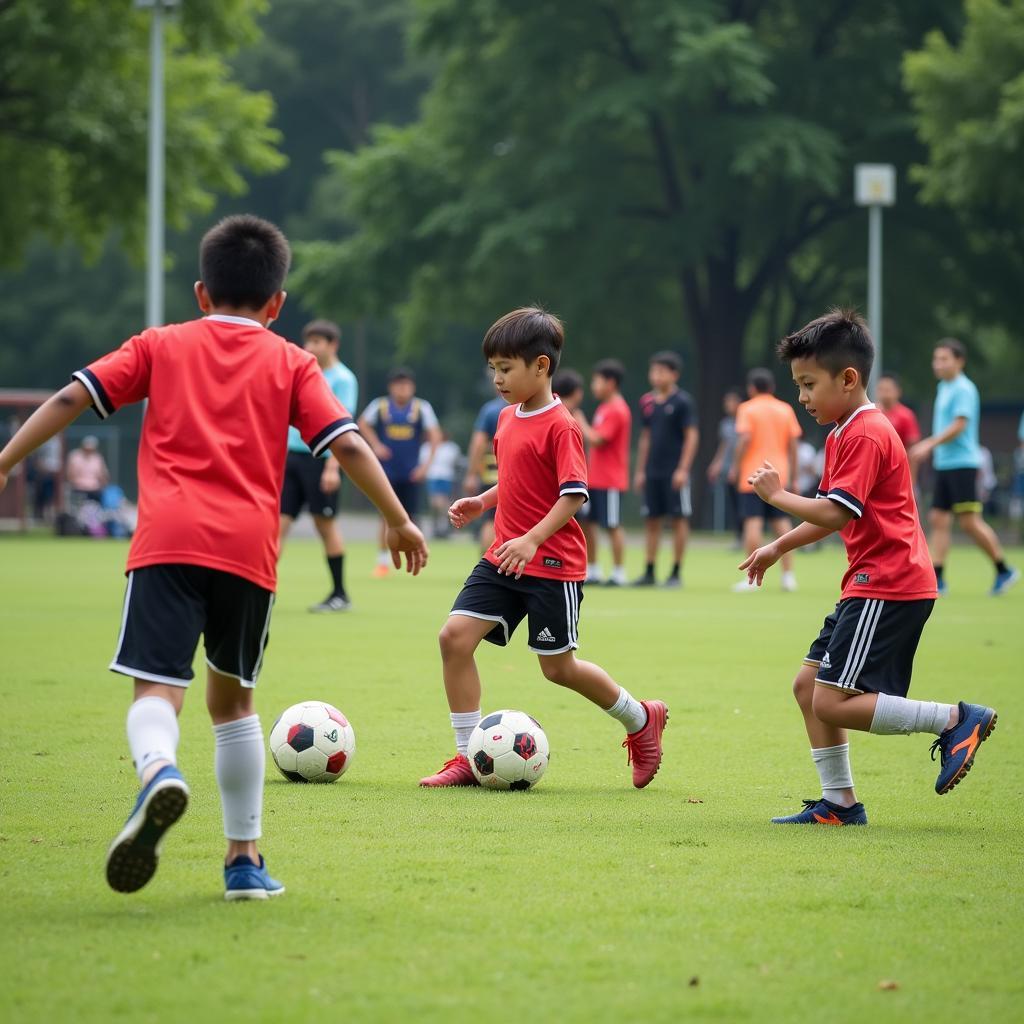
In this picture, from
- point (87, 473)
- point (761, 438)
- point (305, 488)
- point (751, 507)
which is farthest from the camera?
point (87, 473)

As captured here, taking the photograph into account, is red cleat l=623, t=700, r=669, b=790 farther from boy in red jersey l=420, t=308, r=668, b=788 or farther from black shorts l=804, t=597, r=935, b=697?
black shorts l=804, t=597, r=935, b=697

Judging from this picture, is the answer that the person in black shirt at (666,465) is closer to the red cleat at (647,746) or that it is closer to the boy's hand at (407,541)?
the red cleat at (647,746)

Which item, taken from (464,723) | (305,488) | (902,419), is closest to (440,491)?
(902,419)

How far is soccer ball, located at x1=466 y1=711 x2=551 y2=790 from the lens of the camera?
658 centimetres

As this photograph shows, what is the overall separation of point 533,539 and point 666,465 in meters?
12.5

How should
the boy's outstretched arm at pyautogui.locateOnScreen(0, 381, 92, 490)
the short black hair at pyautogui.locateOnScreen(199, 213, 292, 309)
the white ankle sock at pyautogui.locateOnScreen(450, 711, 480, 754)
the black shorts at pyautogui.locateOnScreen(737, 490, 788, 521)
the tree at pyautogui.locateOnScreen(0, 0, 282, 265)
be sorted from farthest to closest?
the tree at pyautogui.locateOnScreen(0, 0, 282, 265) → the black shorts at pyautogui.locateOnScreen(737, 490, 788, 521) → the white ankle sock at pyautogui.locateOnScreen(450, 711, 480, 754) → the short black hair at pyautogui.locateOnScreen(199, 213, 292, 309) → the boy's outstretched arm at pyautogui.locateOnScreen(0, 381, 92, 490)

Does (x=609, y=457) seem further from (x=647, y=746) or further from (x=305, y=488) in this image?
(x=647, y=746)

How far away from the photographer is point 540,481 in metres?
6.73

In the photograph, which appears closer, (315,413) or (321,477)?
(315,413)

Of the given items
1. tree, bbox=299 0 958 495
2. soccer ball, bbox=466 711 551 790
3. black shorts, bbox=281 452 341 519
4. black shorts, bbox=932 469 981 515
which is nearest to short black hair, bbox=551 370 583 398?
black shorts, bbox=932 469 981 515

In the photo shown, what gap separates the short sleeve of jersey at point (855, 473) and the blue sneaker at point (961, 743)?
836 millimetres

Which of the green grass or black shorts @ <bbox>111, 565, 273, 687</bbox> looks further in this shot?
black shorts @ <bbox>111, 565, 273, 687</bbox>

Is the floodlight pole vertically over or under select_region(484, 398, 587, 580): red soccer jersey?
over

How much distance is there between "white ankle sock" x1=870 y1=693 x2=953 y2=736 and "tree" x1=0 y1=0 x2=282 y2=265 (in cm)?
2769
